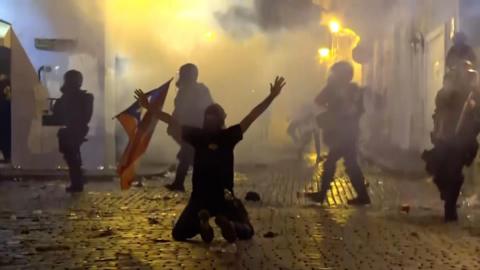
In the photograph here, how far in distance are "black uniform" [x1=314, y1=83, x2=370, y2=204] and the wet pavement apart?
0.25m

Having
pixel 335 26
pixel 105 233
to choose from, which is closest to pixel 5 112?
pixel 335 26

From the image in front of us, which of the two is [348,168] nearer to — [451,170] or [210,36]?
[451,170]

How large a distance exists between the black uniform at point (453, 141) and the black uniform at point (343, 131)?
1.43 m

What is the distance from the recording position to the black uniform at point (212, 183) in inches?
269

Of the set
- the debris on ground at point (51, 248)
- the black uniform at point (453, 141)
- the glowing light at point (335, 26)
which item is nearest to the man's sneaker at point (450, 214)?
the black uniform at point (453, 141)

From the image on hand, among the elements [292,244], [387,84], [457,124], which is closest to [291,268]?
[292,244]

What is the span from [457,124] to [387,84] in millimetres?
12093

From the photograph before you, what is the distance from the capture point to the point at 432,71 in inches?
Result: 648

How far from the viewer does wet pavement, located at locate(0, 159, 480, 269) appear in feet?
20.0

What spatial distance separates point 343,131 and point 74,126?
2954 mm

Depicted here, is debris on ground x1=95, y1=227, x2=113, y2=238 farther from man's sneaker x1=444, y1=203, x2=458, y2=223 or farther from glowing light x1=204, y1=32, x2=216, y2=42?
glowing light x1=204, y1=32, x2=216, y2=42

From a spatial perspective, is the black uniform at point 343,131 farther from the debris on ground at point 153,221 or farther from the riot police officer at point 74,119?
the riot police officer at point 74,119

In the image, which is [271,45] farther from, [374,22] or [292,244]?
[292,244]

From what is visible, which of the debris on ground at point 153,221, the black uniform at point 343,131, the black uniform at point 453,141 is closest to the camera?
the debris on ground at point 153,221
